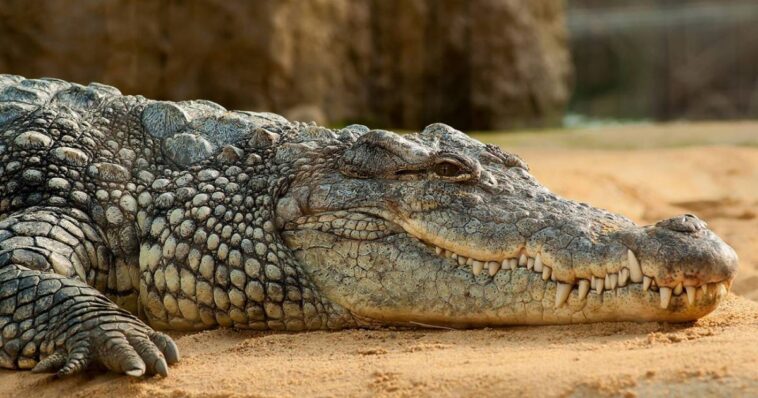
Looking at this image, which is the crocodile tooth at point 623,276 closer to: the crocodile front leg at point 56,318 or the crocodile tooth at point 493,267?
the crocodile tooth at point 493,267

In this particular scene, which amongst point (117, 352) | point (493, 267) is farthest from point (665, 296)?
point (117, 352)

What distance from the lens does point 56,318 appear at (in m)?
3.69

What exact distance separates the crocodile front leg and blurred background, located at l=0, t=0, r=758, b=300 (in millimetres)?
4207

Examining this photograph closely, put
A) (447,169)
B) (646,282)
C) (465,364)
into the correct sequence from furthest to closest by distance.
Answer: (447,169) < (646,282) < (465,364)

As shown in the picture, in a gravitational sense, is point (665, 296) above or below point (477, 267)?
below

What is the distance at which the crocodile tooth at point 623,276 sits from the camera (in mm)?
3563

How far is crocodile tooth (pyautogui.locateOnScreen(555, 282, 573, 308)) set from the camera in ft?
12.1

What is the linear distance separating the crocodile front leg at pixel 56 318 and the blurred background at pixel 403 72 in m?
4.21

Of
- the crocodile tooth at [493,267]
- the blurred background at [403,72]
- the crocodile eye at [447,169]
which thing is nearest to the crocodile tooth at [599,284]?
the crocodile tooth at [493,267]

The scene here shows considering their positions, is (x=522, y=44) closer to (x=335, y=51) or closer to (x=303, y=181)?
(x=335, y=51)

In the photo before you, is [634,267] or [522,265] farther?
[522,265]

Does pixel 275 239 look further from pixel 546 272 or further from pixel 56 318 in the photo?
pixel 546 272

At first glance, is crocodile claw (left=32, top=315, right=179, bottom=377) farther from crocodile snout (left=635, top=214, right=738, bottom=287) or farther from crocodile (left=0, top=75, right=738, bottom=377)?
crocodile snout (left=635, top=214, right=738, bottom=287)

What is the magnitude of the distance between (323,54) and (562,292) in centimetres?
895
